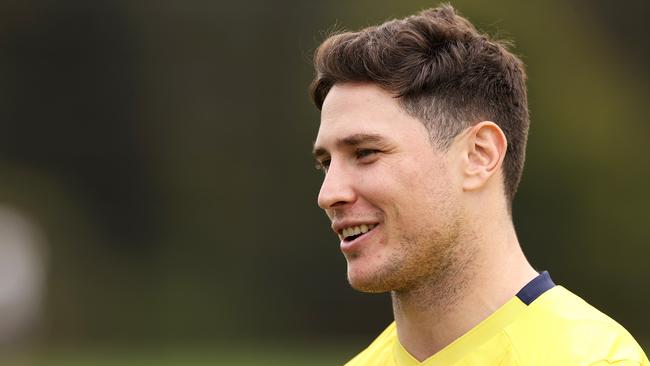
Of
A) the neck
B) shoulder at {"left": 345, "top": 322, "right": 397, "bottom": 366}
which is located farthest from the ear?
shoulder at {"left": 345, "top": 322, "right": 397, "bottom": 366}

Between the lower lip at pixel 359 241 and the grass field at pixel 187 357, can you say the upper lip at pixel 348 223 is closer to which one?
the lower lip at pixel 359 241

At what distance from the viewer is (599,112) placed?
22391 mm

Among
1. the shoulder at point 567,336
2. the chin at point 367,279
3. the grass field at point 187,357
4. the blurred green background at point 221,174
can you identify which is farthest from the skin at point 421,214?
the blurred green background at point 221,174

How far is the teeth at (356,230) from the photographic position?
12.4ft

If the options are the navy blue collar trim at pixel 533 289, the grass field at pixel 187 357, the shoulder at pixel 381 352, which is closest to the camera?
the navy blue collar trim at pixel 533 289

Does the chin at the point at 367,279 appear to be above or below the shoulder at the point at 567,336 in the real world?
above

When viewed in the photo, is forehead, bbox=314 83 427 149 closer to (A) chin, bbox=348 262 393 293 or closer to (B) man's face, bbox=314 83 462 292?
(B) man's face, bbox=314 83 462 292

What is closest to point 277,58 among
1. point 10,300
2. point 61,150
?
point 61,150

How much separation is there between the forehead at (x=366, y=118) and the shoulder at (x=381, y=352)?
2.38ft

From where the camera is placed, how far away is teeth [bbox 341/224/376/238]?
3779mm

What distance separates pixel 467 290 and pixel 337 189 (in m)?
0.49

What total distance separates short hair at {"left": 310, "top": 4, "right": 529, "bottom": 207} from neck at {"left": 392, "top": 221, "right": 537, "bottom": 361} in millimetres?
222

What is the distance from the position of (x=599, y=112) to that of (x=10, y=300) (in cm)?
1126

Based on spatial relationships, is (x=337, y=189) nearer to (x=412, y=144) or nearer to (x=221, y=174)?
(x=412, y=144)
